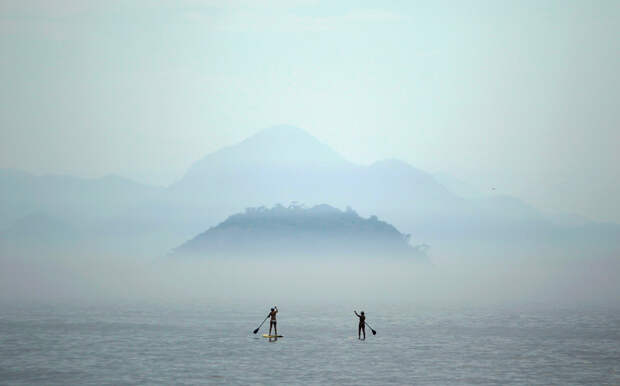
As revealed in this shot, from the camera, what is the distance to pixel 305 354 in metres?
55.0

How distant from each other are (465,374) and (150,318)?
186 feet

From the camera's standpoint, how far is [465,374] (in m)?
46.3

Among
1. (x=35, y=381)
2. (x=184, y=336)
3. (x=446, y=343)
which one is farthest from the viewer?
(x=184, y=336)

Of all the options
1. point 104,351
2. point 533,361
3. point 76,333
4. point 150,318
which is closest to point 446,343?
point 533,361

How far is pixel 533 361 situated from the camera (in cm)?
5269

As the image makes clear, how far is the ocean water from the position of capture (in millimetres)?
44375

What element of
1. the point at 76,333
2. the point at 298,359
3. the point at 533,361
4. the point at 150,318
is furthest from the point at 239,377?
the point at 150,318

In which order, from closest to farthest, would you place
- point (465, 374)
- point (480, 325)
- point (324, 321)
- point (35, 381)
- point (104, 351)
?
point (35, 381) < point (465, 374) < point (104, 351) < point (480, 325) < point (324, 321)

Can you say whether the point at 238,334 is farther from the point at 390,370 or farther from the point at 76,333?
the point at 390,370

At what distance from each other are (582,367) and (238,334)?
1254 inches

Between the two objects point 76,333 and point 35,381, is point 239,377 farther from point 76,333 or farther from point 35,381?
point 76,333

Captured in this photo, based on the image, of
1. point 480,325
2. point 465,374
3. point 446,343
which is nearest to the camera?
point 465,374

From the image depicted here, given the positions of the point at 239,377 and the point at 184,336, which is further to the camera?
the point at 184,336

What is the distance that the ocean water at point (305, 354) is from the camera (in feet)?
146
